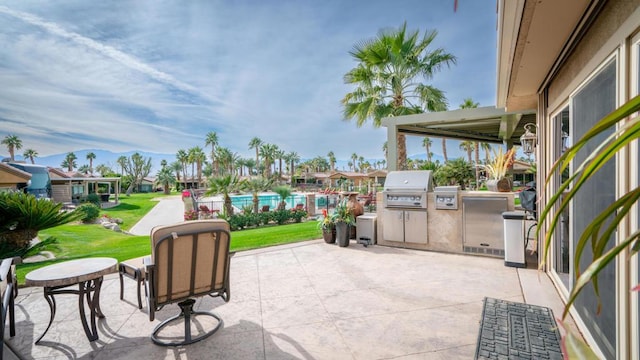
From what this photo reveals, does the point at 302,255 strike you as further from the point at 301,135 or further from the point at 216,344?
the point at 301,135

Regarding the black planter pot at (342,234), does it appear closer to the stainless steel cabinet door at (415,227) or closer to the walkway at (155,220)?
the stainless steel cabinet door at (415,227)

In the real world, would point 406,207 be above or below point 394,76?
below

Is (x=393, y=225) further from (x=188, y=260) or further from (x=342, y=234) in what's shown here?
(x=188, y=260)

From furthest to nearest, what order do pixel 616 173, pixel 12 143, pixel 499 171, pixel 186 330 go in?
pixel 12 143 → pixel 499 171 → pixel 186 330 → pixel 616 173

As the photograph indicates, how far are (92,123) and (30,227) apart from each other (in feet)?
151

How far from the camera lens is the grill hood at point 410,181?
5.76 metres

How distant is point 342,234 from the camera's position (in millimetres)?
6094

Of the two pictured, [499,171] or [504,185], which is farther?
[499,171]

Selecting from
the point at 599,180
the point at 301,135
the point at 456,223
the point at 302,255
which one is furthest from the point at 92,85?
the point at 301,135

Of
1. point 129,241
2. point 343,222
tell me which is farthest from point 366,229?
point 129,241

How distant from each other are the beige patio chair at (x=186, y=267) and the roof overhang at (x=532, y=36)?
2.92 meters

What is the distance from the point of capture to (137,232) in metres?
17.0

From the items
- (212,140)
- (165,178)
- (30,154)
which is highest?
(212,140)

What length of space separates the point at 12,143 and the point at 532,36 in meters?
70.0
